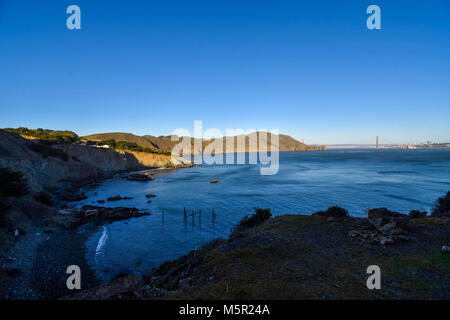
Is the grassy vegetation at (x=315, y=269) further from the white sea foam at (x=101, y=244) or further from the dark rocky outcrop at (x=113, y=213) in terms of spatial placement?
the dark rocky outcrop at (x=113, y=213)

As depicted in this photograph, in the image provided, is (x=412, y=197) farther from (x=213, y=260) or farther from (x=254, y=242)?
(x=213, y=260)

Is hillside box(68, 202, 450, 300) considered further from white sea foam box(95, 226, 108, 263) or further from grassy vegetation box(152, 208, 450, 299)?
white sea foam box(95, 226, 108, 263)

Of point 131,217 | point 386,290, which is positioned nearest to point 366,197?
point 386,290

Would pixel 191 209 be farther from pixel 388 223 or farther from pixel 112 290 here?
pixel 388 223

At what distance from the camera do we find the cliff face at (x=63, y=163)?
33.7m

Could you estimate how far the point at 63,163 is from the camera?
52.8 meters

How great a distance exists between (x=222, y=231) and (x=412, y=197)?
3988 cm

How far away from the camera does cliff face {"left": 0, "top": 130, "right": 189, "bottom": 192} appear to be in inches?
1325

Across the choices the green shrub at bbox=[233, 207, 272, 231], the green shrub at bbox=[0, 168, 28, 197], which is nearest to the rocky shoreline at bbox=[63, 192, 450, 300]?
the green shrub at bbox=[233, 207, 272, 231]

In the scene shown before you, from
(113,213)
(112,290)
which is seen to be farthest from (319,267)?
(113,213)

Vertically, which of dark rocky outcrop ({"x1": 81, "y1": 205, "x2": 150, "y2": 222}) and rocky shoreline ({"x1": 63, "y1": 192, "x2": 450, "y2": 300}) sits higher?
rocky shoreline ({"x1": 63, "y1": 192, "x2": 450, "y2": 300})

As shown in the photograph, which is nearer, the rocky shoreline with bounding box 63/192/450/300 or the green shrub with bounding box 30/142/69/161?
the rocky shoreline with bounding box 63/192/450/300

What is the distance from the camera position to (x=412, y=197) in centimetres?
3938

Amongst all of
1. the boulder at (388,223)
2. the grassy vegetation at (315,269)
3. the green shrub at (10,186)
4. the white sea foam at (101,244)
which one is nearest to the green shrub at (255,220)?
the grassy vegetation at (315,269)
